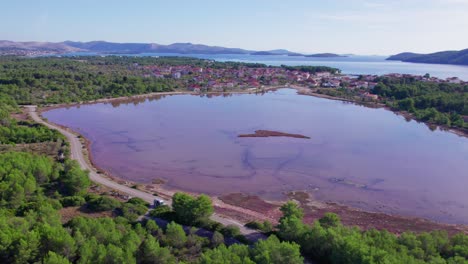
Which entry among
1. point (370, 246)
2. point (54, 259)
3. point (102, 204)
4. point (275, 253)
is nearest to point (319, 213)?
point (370, 246)

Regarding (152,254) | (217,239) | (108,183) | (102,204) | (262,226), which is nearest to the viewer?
(152,254)

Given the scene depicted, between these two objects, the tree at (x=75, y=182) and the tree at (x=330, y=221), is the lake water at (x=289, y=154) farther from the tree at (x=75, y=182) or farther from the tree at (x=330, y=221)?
the tree at (x=330, y=221)

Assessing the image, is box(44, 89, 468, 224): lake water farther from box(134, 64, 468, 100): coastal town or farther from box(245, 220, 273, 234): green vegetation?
box(134, 64, 468, 100): coastal town

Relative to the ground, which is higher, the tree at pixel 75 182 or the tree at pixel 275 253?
the tree at pixel 275 253

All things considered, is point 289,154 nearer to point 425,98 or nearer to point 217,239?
point 217,239

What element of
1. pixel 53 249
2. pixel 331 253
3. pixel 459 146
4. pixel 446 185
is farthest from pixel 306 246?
pixel 459 146

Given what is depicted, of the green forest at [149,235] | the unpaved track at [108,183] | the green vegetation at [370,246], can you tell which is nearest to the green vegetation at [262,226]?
the green forest at [149,235]
